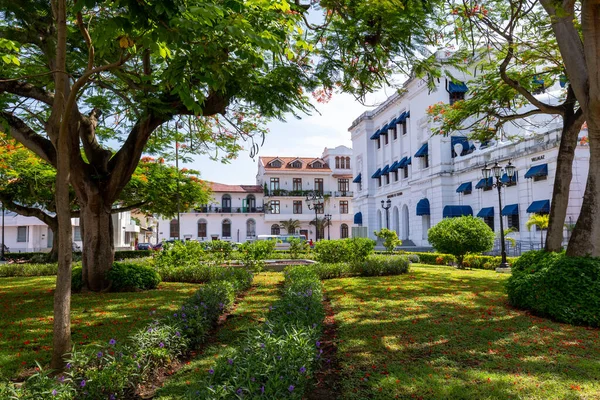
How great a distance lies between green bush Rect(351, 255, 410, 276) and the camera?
15.1 meters

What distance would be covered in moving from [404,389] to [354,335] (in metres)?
2.21

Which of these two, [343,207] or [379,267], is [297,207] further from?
[379,267]

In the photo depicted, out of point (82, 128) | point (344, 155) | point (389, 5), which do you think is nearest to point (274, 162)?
point (344, 155)

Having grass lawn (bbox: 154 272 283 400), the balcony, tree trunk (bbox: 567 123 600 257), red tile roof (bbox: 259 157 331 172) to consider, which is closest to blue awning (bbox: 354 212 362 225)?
red tile roof (bbox: 259 157 331 172)

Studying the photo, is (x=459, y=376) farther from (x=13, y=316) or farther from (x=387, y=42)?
(x=13, y=316)

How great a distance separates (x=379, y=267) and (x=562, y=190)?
7.54 m

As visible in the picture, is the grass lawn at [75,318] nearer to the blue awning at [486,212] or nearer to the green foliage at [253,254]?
the green foliage at [253,254]

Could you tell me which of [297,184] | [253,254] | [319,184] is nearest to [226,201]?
[297,184]

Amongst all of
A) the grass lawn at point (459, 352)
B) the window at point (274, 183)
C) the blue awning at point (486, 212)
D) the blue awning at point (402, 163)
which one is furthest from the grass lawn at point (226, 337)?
the window at point (274, 183)

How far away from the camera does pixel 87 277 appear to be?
10938mm

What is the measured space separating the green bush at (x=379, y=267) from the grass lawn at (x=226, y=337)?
13.2ft

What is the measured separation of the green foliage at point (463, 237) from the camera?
18234mm

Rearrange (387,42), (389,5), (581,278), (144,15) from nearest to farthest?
1. (144,15)
2. (389,5)
3. (581,278)
4. (387,42)

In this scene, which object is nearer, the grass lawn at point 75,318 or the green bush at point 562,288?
the grass lawn at point 75,318
